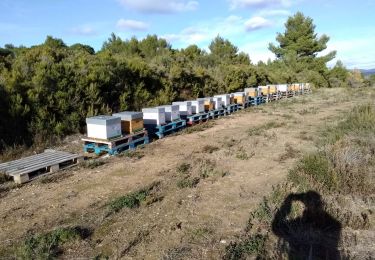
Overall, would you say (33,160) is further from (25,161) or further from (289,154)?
(289,154)

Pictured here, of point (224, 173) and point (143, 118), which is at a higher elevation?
point (143, 118)

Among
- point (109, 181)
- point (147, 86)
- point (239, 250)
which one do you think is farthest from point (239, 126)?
point (239, 250)

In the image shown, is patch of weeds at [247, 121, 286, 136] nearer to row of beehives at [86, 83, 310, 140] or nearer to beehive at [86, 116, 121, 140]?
row of beehives at [86, 83, 310, 140]

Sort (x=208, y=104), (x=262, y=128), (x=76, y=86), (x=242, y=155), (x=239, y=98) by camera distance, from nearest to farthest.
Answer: (x=242, y=155) < (x=76, y=86) < (x=262, y=128) < (x=208, y=104) < (x=239, y=98)

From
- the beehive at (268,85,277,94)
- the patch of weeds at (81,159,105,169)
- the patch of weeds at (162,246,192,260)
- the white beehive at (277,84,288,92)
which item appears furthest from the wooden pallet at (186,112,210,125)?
the white beehive at (277,84,288,92)

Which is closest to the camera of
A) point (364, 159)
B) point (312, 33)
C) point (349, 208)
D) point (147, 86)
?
point (349, 208)

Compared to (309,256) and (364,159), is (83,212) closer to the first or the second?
(309,256)

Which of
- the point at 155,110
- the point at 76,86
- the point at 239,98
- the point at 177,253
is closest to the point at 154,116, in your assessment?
the point at 155,110

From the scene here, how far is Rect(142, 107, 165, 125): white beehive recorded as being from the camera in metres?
11.1

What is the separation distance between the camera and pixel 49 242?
445 centimetres

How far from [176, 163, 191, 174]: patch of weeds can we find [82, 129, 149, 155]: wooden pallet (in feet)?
6.92

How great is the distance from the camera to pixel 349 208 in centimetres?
511

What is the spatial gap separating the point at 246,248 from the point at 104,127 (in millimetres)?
5737

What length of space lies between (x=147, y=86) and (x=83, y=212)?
1139cm
